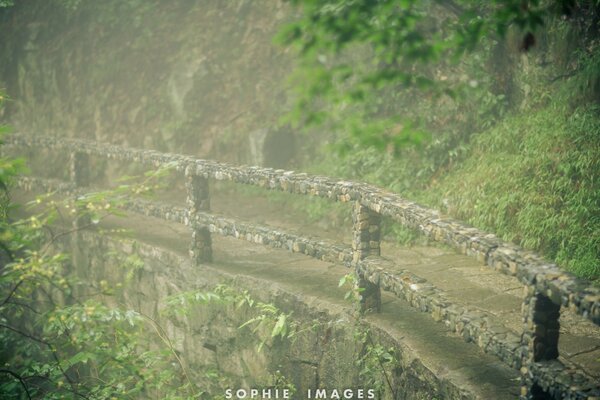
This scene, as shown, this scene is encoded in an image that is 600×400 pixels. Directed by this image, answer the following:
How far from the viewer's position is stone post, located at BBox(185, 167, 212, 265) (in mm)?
6820

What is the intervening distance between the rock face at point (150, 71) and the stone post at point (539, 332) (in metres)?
7.34

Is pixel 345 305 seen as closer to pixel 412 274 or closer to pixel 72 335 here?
pixel 412 274

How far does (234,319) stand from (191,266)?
103 centimetres

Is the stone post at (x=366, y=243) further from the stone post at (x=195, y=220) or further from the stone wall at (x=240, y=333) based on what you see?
the stone post at (x=195, y=220)

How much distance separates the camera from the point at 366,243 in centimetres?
505

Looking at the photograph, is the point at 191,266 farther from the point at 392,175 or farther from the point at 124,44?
the point at 124,44

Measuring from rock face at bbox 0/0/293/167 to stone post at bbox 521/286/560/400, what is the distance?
24.1 feet

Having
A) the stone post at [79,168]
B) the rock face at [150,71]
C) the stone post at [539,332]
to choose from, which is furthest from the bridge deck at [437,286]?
the rock face at [150,71]

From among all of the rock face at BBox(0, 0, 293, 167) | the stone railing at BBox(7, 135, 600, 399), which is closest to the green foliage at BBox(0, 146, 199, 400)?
the stone railing at BBox(7, 135, 600, 399)

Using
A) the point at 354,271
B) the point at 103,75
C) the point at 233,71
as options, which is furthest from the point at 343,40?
the point at 103,75

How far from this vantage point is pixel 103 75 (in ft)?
37.5

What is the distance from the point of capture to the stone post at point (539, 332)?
333 centimetres

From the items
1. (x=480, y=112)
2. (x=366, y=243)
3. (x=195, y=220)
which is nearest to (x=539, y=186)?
(x=480, y=112)

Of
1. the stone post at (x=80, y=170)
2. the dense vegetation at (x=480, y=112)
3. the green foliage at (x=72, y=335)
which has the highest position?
the dense vegetation at (x=480, y=112)
